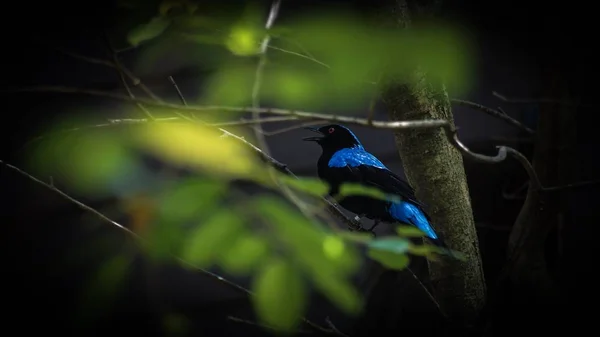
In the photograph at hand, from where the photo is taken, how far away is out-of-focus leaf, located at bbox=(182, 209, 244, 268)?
761 mm

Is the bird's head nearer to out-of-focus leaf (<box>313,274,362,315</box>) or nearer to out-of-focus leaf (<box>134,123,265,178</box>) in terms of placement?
out-of-focus leaf (<box>134,123,265,178</box>)

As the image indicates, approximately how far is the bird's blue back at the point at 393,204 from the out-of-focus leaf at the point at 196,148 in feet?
1.41

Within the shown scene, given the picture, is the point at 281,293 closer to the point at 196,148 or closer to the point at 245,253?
the point at 245,253

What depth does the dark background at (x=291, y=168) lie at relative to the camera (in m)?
1.49

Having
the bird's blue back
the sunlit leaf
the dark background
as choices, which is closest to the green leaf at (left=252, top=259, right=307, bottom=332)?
the sunlit leaf

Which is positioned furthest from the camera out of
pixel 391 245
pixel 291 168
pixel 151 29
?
pixel 291 168

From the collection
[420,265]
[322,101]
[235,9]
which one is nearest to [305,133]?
[420,265]

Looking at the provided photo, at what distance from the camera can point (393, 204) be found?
1208 mm

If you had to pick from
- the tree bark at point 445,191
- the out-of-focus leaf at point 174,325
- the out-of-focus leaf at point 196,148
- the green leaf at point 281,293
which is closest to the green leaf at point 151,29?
the out-of-focus leaf at point 196,148

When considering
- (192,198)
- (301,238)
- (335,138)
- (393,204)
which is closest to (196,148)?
(192,198)

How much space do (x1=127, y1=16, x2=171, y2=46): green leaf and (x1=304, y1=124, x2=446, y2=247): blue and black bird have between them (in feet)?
1.84

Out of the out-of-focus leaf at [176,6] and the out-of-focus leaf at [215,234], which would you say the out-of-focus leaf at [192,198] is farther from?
the out-of-focus leaf at [176,6]

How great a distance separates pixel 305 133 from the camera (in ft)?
6.07

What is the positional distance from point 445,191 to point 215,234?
61 cm
